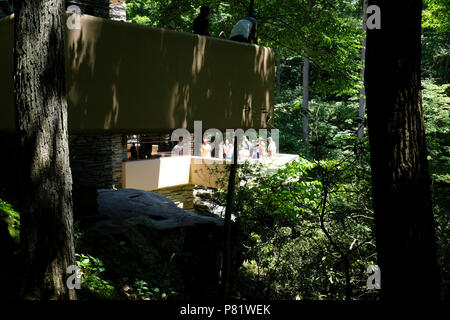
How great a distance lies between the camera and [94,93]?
436cm

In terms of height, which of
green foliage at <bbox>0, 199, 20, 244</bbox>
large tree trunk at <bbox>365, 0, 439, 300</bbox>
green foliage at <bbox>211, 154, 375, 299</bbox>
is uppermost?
large tree trunk at <bbox>365, 0, 439, 300</bbox>

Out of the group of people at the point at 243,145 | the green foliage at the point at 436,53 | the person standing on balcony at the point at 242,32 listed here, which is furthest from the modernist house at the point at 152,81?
the green foliage at the point at 436,53

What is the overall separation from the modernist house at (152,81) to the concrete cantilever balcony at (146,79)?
1 cm

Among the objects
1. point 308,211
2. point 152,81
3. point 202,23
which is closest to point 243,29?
point 202,23

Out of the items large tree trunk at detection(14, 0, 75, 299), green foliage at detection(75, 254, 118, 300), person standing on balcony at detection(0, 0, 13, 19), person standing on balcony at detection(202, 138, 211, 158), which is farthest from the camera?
person standing on balcony at detection(202, 138, 211, 158)

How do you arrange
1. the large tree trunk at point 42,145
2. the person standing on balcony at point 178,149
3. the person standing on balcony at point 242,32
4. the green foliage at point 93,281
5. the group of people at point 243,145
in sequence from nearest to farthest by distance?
1. the large tree trunk at point 42,145
2. the green foliage at point 93,281
3. the person standing on balcony at point 242,32
4. the group of people at point 243,145
5. the person standing on balcony at point 178,149

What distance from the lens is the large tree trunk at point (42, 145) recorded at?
3.12m

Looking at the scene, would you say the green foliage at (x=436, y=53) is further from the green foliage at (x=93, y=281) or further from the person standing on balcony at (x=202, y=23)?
the green foliage at (x=93, y=281)

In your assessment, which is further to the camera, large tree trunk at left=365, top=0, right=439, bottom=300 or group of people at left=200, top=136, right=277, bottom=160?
group of people at left=200, top=136, right=277, bottom=160

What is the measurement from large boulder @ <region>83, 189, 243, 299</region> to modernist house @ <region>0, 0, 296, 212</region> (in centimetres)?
177

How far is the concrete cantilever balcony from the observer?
4.29 m

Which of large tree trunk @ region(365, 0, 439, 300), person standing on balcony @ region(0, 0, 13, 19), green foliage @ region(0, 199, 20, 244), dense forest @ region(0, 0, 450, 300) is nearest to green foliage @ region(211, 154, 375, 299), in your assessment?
dense forest @ region(0, 0, 450, 300)

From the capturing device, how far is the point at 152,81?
4.83 m

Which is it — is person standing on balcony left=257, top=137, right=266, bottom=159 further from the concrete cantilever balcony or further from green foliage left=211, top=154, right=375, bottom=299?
the concrete cantilever balcony
